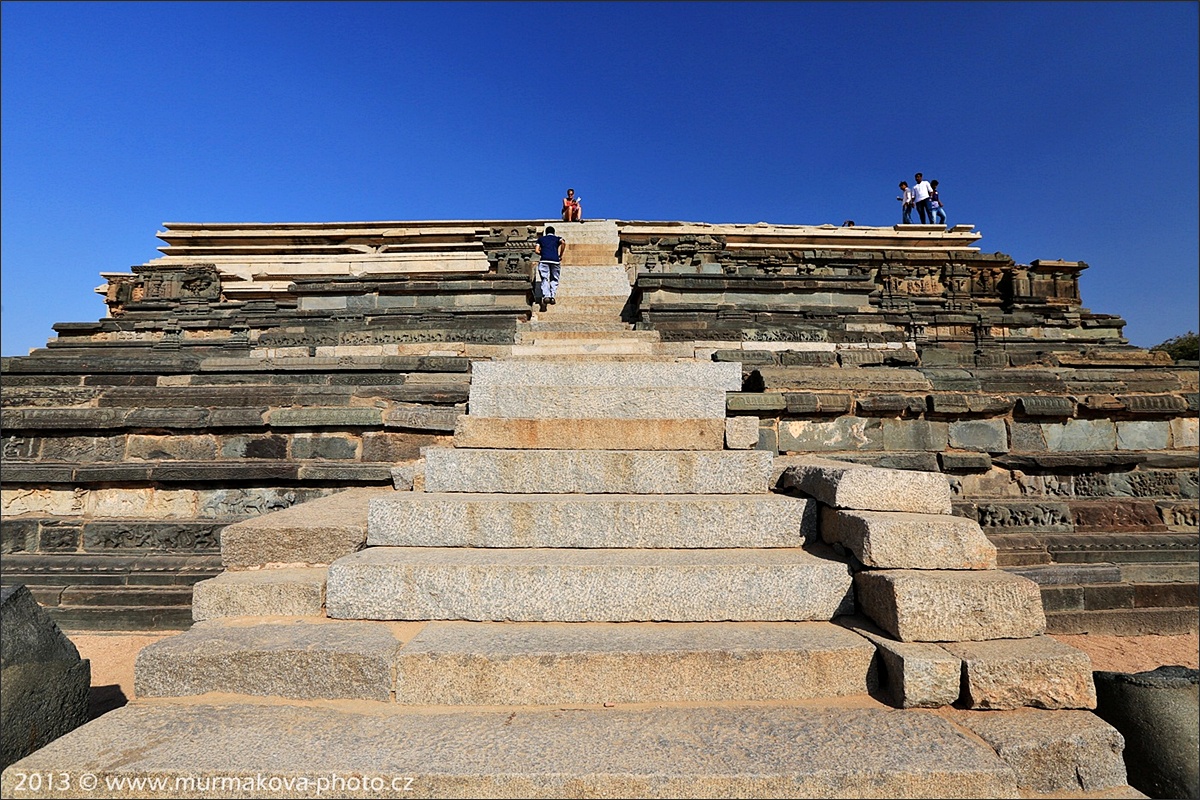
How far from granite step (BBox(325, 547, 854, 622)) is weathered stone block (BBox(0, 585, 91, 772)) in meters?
0.94

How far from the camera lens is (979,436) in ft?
15.7

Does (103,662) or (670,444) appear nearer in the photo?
(103,662)

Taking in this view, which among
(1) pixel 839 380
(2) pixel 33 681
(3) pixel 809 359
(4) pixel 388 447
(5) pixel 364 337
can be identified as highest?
(5) pixel 364 337

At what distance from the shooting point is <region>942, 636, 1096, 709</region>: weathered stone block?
2.18 m

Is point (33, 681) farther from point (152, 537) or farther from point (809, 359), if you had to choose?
point (809, 359)

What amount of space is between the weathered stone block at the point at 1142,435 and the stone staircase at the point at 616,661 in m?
3.48

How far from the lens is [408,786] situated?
5.90ft

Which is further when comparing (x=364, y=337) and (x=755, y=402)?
(x=364, y=337)

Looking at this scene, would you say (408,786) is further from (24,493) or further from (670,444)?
(24,493)

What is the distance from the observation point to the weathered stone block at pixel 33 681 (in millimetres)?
1959

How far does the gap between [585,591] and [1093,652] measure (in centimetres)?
413

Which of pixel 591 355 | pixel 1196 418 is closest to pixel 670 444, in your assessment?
pixel 591 355

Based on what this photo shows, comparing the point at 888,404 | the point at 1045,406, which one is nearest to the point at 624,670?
the point at 888,404

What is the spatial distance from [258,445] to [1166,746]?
5793 millimetres
